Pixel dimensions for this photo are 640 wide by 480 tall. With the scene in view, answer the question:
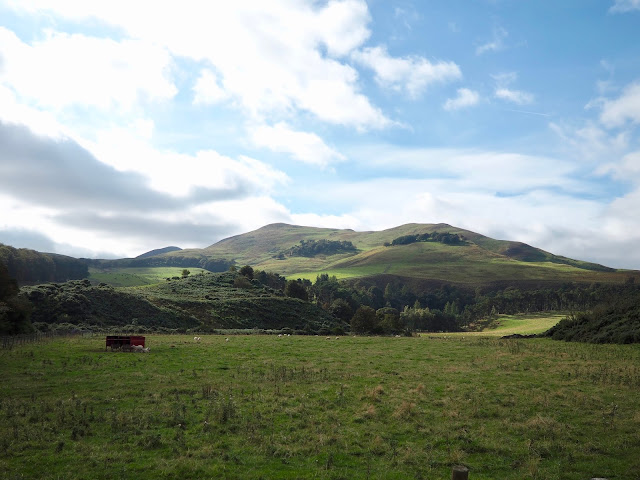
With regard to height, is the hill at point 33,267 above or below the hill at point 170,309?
above

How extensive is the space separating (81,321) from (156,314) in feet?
46.0

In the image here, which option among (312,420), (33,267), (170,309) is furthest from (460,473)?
(33,267)

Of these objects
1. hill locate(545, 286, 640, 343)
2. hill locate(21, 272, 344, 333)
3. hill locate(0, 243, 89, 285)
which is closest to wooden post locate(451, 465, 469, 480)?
hill locate(545, 286, 640, 343)

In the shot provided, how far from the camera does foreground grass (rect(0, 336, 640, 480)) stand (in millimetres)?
12352

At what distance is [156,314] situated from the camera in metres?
79.6

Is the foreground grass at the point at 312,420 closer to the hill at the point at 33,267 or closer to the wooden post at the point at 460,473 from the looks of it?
the wooden post at the point at 460,473

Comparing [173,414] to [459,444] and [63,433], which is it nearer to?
[63,433]

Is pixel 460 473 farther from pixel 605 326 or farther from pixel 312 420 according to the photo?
pixel 605 326

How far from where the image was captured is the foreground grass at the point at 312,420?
12352 mm

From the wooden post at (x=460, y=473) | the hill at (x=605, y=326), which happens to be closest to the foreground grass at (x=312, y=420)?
the wooden post at (x=460, y=473)

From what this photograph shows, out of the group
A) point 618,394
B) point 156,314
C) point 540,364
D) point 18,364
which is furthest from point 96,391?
point 156,314

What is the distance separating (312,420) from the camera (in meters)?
16.7

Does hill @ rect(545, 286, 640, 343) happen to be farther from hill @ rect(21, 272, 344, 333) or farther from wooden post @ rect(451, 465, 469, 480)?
wooden post @ rect(451, 465, 469, 480)

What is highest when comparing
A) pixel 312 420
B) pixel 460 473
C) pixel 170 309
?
pixel 460 473
